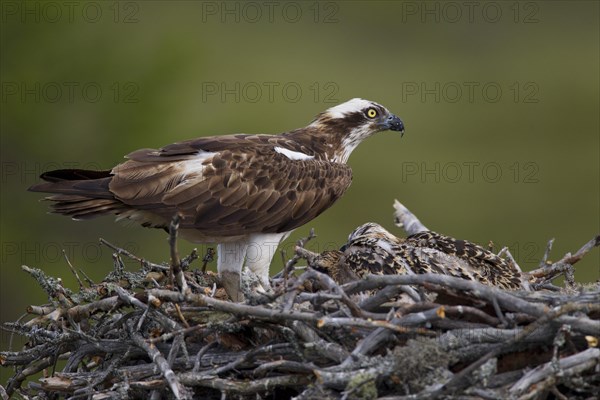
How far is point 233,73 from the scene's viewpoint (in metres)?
25.4

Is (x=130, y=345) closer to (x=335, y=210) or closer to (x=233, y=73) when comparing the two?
(x=335, y=210)

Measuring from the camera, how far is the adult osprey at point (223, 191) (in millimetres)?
7176

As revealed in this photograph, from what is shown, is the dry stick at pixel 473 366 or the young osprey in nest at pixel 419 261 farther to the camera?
the young osprey in nest at pixel 419 261

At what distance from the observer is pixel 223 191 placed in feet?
24.4

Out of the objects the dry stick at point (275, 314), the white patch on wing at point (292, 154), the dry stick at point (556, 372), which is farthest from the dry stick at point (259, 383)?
the white patch on wing at point (292, 154)

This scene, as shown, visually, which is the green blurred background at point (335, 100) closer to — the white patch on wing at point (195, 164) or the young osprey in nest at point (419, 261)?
the young osprey in nest at point (419, 261)

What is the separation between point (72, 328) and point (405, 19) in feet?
80.3

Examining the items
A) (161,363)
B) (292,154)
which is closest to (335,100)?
(292,154)

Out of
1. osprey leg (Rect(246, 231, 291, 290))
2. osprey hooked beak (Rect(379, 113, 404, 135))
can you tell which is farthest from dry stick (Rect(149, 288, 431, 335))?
osprey hooked beak (Rect(379, 113, 404, 135))

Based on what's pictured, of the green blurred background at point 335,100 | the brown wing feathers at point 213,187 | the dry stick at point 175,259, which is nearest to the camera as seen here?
the dry stick at point 175,259

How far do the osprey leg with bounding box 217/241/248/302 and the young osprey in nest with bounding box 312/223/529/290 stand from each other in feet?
1.66

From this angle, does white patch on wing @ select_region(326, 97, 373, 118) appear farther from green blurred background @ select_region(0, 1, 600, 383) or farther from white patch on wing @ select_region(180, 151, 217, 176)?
green blurred background @ select_region(0, 1, 600, 383)

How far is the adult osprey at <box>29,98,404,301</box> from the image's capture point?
7.18 meters

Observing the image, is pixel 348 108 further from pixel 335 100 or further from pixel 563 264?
pixel 335 100
